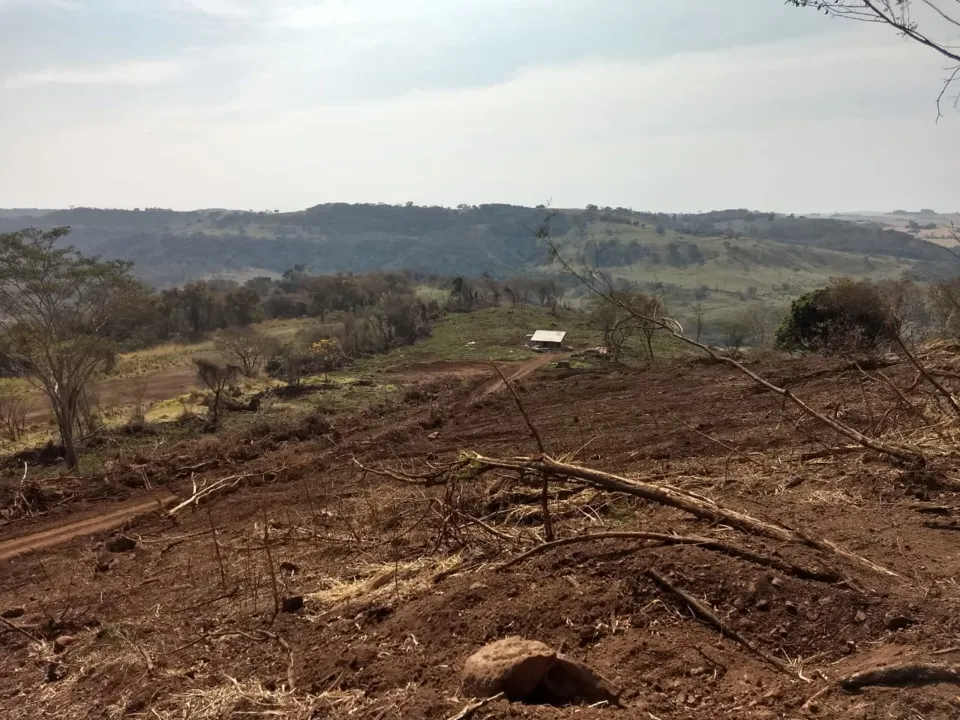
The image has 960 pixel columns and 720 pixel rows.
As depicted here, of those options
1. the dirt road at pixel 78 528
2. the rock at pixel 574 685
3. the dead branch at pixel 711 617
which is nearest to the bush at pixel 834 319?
the dead branch at pixel 711 617

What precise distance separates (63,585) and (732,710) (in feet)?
22.3

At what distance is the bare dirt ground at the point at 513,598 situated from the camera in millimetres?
3004

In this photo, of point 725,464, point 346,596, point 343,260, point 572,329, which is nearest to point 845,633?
point 346,596

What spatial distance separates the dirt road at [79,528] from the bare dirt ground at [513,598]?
516 millimetres

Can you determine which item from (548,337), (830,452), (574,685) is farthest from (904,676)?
(548,337)

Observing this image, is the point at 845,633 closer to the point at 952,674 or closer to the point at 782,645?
the point at 782,645

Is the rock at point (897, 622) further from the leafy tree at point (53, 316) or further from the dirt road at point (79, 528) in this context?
the leafy tree at point (53, 316)

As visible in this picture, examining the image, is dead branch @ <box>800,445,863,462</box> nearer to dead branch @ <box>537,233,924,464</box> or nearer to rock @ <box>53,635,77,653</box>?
dead branch @ <box>537,233,924,464</box>

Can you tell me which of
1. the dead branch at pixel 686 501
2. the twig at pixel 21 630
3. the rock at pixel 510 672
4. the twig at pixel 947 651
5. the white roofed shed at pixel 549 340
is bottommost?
the white roofed shed at pixel 549 340

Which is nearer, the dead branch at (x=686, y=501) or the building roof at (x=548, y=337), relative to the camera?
the dead branch at (x=686, y=501)

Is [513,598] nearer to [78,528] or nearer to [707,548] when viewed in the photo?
[707,548]

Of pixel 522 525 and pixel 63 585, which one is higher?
pixel 522 525

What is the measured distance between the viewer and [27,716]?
407cm

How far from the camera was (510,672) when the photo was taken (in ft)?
9.52
